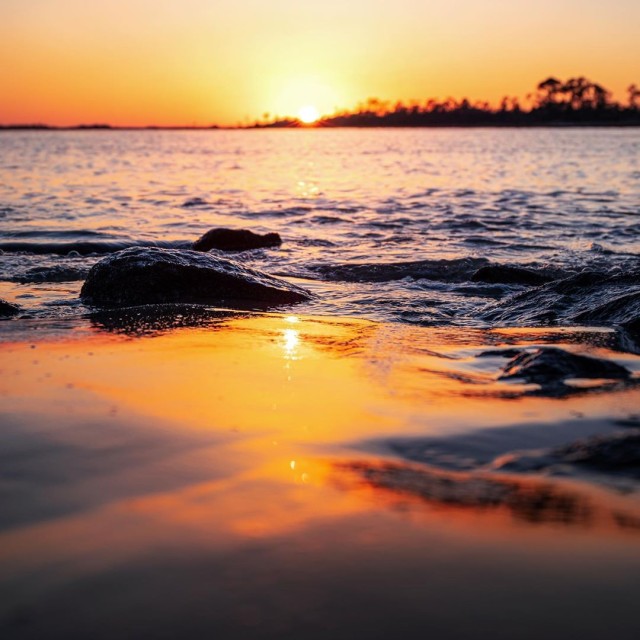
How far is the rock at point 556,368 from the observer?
350 centimetres

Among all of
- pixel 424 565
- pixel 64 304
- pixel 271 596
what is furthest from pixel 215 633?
pixel 64 304

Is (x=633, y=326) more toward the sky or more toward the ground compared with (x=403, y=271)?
more toward the sky

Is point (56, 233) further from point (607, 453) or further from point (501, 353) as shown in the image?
point (607, 453)

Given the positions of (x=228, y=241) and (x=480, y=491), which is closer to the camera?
(x=480, y=491)

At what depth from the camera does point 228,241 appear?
10094 mm

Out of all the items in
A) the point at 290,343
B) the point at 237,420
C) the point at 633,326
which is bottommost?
the point at 633,326

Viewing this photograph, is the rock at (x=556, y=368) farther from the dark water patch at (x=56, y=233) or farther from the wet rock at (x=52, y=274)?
the dark water patch at (x=56, y=233)

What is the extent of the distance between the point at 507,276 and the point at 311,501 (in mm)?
5585

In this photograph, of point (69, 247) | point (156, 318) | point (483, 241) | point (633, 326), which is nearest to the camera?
point (633, 326)

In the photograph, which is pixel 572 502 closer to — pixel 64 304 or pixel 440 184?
pixel 64 304

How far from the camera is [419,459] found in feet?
8.24

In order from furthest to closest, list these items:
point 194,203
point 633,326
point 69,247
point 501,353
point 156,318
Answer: point 194,203 → point 69,247 → point 156,318 → point 633,326 → point 501,353

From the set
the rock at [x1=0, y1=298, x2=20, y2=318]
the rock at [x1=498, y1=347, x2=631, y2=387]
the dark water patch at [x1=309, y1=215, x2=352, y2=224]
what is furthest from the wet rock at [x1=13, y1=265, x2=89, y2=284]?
the dark water patch at [x1=309, y1=215, x2=352, y2=224]

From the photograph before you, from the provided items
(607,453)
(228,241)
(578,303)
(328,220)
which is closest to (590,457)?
Answer: (607,453)
